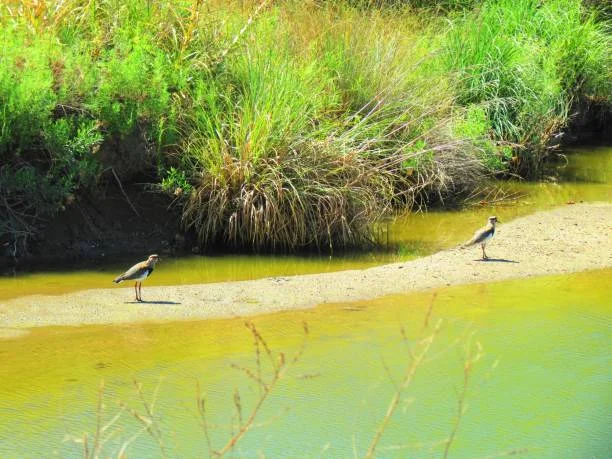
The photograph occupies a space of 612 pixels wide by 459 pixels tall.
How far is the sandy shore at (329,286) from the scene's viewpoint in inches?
336

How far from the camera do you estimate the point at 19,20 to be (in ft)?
36.4

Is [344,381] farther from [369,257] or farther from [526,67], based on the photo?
[526,67]

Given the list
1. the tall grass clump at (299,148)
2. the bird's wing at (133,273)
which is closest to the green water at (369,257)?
the tall grass clump at (299,148)

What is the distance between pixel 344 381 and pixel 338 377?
85mm

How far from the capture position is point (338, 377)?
730 centimetres

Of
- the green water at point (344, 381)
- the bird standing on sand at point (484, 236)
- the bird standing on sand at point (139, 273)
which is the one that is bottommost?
the green water at point (344, 381)

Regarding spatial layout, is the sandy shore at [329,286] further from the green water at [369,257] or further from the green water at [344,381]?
the green water at [369,257]

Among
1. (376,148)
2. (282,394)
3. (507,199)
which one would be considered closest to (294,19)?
(376,148)

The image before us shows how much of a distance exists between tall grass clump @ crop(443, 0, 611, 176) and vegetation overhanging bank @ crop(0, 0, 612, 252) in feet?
2.41

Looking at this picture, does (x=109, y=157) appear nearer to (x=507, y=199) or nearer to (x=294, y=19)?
(x=294, y=19)

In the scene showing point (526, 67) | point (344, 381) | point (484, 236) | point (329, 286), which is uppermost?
point (526, 67)

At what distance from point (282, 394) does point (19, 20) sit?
19.3 feet

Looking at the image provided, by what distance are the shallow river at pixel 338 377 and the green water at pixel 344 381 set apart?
0.04ft

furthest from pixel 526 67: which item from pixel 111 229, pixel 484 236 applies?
pixel 111 229
